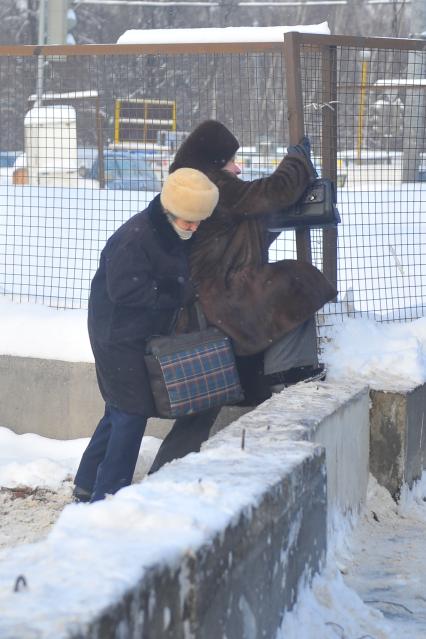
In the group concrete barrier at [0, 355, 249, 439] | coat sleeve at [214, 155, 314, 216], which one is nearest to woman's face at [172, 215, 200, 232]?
coat sleeve at [214, 155, 314, 216]

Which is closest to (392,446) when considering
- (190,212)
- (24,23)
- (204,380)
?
(204,380)

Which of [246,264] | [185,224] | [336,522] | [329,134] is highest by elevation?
[329,134]

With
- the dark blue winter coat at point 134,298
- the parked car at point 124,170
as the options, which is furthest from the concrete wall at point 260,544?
the parked car at point 124,170

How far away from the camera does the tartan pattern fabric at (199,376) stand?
447cm

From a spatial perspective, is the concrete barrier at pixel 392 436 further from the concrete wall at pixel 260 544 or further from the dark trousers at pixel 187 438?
the dark trousers at pixel 187 438

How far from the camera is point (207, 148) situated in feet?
15.6

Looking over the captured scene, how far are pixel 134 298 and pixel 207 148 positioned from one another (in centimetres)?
84

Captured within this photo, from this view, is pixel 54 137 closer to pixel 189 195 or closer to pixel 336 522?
pixel 189 195

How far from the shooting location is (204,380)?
456 cm

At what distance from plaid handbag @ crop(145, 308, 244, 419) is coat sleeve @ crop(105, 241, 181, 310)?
0.73 ft

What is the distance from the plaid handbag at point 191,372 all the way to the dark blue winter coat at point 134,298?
0.07 meters

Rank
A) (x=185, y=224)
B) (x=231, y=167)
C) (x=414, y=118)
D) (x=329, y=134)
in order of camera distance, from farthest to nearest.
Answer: (x=414, y=118), (x=329, y=134), (x=231, y=167), (x=185, y=224)

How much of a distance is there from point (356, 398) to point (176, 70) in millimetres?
2678

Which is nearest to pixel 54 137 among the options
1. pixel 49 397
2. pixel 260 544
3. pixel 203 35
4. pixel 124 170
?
pixel 124 170
